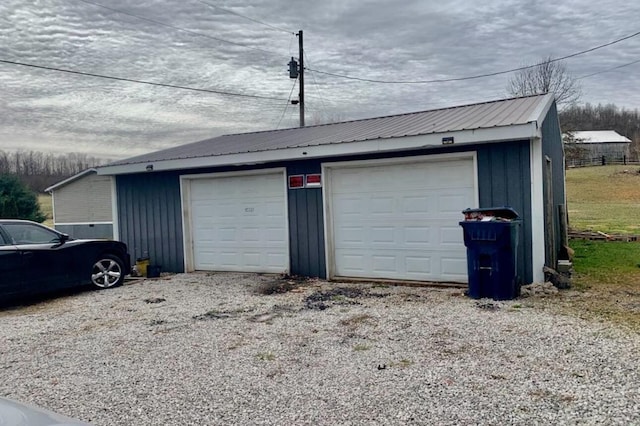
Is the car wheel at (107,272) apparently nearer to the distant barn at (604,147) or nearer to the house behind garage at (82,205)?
the house behind garage at (82,205)

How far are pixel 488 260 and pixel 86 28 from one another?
34.1 feet

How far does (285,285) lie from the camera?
805 cm

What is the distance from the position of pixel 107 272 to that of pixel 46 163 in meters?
36.9

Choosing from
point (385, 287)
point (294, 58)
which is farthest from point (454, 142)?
point (294, 58)

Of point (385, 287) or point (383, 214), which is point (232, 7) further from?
point (385, 287)

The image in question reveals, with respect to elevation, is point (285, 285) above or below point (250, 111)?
below

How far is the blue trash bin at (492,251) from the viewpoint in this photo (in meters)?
6.15

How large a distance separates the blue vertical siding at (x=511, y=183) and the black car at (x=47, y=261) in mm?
6304

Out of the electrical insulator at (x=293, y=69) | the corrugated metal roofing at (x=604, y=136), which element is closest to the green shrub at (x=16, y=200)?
the electrical insulator at (x=293, y=69)

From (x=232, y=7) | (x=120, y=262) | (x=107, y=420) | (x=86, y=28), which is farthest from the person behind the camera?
(x=232, y=7)

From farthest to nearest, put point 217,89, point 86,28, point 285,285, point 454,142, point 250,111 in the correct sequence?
point 250,111, point 217,89, point 86,28, point 285,285, point 454,142

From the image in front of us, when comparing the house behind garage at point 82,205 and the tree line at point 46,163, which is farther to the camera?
the tree line at point 46,163

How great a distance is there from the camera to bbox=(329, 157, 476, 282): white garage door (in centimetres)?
737

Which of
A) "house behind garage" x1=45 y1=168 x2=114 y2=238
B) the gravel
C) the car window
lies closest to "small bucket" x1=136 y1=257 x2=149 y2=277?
the car window
